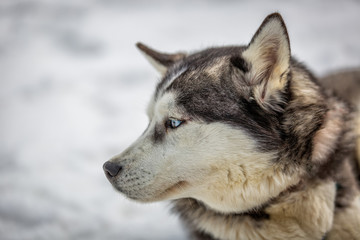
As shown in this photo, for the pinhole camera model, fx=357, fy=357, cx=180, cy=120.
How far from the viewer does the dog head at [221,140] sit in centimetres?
189

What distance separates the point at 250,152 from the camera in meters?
1.89

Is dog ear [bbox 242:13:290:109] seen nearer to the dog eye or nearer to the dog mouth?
the dog eye

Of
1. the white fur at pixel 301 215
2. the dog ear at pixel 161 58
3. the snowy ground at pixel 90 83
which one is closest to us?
the white fur at pixel 301 215

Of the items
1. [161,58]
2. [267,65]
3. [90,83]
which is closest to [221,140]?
[267,65]

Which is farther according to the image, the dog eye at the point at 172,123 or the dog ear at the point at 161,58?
the dog ear at the point at 161,58

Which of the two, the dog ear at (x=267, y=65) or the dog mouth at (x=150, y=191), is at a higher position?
the dog ear at (x=267, y=65)

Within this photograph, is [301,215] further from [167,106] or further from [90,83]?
[90,83]

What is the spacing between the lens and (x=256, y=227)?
2.01m

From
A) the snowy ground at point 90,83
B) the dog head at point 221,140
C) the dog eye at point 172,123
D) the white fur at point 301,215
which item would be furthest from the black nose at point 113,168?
the white fur at point 301,215

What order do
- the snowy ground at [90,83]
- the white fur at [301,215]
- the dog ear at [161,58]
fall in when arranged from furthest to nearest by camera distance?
1. the snowy ground at [90,83]
2. the dog ear at [161,58]
3. the white fur at [301,215]

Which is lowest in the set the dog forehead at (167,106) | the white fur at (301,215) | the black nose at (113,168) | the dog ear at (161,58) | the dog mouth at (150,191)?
the white fur at (301,215)

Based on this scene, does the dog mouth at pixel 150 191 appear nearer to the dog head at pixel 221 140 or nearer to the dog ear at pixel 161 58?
the dog head at pixel 221 140

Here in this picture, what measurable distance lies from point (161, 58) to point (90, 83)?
3137 mm

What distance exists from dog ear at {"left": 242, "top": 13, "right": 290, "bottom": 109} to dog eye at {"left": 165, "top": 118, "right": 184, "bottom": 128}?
0.44 m
